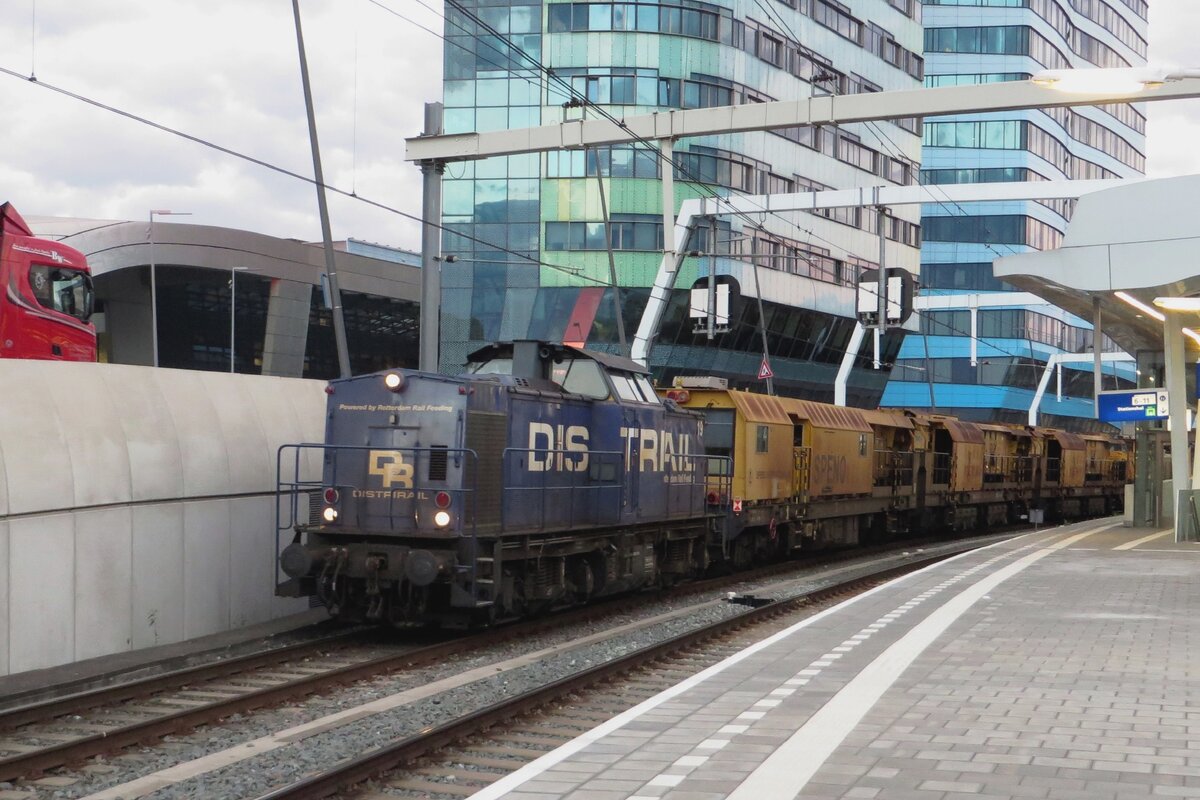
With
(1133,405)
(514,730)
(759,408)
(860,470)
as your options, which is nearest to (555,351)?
(514,730)

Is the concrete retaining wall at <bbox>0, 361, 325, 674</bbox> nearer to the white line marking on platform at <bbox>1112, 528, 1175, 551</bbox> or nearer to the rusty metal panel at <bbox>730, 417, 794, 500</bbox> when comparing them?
the rusty metal panel at <bbox>730, 417, 794, 500</bbox>

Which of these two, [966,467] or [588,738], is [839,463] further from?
[588,738]

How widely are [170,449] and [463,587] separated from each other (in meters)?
3.69

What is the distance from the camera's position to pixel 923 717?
8.45m

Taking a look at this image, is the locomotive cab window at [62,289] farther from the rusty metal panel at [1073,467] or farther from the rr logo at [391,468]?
the rusty metal panel at [1073,467]

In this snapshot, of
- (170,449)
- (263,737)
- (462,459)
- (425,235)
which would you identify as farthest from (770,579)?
(263,737)

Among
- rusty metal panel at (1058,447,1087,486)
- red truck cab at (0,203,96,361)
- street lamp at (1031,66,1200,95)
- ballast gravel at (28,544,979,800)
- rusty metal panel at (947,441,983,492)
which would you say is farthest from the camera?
rusty metal panel at (1058,447,1087,486)

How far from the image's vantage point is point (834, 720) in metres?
8.34

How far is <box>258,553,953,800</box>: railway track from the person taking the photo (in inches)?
319

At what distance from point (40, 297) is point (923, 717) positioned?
20.6 metres

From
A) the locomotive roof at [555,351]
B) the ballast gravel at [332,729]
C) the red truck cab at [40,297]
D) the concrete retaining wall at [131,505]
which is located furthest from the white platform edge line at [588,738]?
the red truck cab at [40,297]

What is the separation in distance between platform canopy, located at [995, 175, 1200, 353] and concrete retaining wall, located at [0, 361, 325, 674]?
15618mm

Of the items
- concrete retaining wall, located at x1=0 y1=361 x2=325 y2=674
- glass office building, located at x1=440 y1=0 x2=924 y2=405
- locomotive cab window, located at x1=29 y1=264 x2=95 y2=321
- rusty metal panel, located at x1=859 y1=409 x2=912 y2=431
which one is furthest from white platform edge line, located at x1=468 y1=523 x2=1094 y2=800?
glass office building, located at x1=440 y1=0 x2=924 y2=405

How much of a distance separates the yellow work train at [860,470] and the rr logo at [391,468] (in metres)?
8.24
